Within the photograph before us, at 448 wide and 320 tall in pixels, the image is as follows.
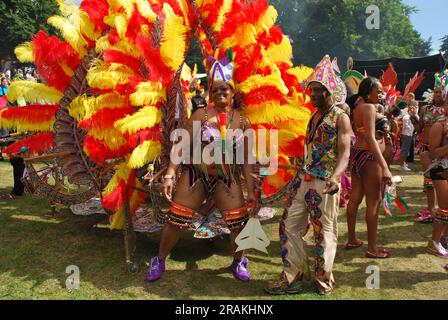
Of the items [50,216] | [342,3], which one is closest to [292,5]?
[342,3]

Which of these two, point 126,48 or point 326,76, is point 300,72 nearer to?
point 326,76

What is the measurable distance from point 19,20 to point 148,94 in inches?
1385

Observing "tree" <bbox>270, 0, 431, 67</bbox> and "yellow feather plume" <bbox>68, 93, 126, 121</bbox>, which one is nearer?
"yellow feather plume" <bbox>68, 93, 126, 121</bbox>

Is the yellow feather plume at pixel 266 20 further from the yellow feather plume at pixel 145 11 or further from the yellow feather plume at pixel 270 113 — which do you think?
the yellow feather plume at pixel 145 11

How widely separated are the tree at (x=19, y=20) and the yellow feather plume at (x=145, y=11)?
104ft

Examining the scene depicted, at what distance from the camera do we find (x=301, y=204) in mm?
3203

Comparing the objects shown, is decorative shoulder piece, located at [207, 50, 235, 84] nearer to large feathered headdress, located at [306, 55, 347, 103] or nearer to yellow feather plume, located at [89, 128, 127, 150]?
large feathered headdress, located at [306, 55, 347, 103]

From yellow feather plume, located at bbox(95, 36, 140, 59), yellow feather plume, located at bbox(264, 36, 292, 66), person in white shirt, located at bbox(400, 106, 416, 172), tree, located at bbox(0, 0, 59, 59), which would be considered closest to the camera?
yellow feather plume, located at bbox(95, 36, 140, 59)

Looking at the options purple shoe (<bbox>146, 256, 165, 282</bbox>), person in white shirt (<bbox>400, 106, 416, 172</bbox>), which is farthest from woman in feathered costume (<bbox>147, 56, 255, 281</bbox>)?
person in white shirt (<bbox>400, 106, 416, 172</bbox>)

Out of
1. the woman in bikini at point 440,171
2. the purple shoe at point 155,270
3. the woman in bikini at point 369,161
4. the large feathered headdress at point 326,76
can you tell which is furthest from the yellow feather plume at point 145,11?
the woman in bikini at point 440,171

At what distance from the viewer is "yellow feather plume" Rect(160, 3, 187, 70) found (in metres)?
3.49

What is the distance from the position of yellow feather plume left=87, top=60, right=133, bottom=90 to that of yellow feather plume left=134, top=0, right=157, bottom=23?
659 mm

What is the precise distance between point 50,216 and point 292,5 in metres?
45.5
